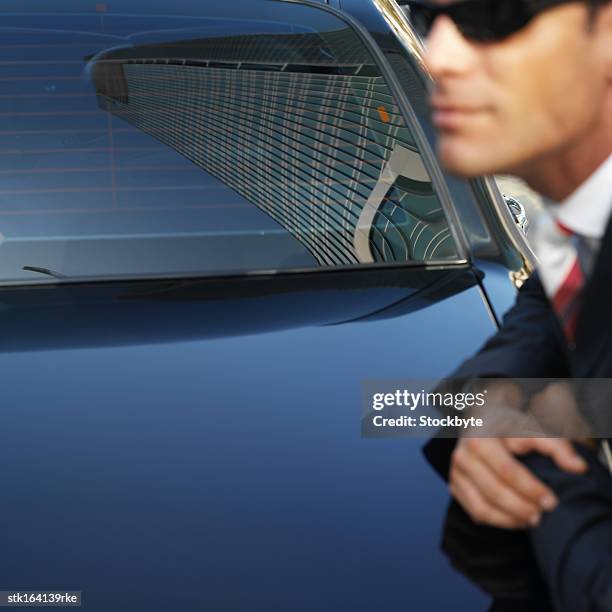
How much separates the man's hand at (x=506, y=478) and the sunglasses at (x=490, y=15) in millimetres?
415

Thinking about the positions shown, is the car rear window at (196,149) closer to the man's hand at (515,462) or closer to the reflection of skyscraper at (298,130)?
the reflection of skyscraper at (298,130)

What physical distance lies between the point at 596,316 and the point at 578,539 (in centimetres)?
22

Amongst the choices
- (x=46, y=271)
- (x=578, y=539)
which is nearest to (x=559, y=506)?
Answer: (x=578, y=539)

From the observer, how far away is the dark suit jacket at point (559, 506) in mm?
1030

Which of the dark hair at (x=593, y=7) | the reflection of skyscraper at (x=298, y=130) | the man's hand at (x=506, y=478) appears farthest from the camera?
the reflection of skyscraper at (x=298, y=130)

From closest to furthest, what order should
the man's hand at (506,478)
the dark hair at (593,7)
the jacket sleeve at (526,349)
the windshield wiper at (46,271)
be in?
the dark hair at (593,7) → the man's hand at (506,478) → the jacket sleeve at (526,349) → the windshield wiper at (46,271)

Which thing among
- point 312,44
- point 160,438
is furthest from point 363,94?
point 160,438

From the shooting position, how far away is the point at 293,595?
135 cm

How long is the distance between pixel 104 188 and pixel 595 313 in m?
1.46

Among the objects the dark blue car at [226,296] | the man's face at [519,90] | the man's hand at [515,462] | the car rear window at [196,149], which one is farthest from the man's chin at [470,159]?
the car rear window at [196,149]

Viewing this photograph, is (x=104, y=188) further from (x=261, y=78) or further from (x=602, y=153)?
(x=602, y=153)

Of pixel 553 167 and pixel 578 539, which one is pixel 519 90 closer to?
pixel 553 167

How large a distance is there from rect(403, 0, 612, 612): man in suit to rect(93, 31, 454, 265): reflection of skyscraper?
44.7 inches

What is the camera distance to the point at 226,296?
83.0 inches
